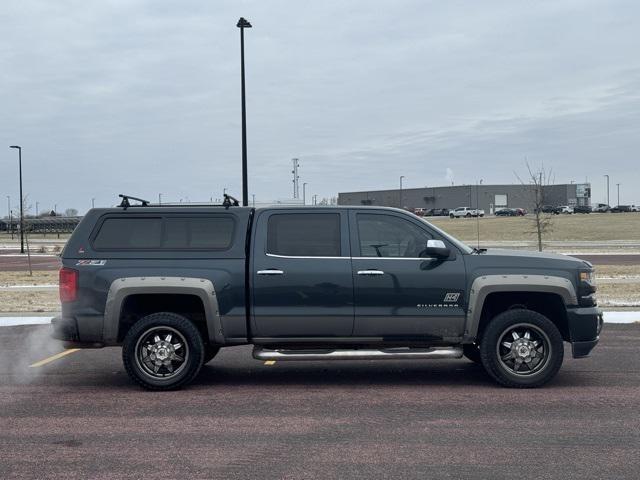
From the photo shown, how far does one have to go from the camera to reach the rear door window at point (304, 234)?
7.66 m

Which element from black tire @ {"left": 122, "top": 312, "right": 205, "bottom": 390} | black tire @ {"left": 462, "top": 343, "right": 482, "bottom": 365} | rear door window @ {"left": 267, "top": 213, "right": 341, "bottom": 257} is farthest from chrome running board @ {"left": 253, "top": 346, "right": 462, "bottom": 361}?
rear door window @ {"left": 267, "top": 213, "right": 341, "bottom": 257}

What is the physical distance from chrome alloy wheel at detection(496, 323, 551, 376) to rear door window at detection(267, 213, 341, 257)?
207 cm

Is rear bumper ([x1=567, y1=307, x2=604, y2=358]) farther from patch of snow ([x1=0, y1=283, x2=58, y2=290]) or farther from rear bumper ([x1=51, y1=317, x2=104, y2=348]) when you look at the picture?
patch of snow ([x1=0, y1=283, x2=58, y2=290])

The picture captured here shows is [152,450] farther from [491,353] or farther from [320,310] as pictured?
[491,353]

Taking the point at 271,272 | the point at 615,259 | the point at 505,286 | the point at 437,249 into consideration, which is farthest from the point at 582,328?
the point at 615,259

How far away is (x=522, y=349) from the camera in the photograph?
24.8ft

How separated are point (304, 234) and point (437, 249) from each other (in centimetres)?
147

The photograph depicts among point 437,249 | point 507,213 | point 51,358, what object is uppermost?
A: point 507,213

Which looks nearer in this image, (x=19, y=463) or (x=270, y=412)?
(x=19, y=463)

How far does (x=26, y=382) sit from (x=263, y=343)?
114 inches

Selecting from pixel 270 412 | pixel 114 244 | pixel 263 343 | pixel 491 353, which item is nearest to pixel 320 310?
pixel 263 343

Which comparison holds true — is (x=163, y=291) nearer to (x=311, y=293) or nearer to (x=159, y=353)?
(x=159, y=353)

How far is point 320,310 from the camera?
7488 millimetres

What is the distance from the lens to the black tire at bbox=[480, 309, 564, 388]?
750 cm
